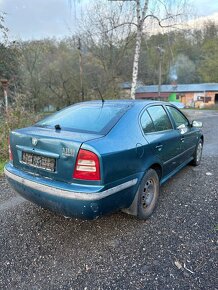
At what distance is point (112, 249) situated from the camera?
8.35 ft

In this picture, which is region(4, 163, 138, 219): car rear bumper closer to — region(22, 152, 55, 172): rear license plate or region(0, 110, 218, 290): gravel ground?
region(22, 152, 55, 172): rear license plate

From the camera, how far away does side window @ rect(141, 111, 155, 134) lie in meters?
3.03

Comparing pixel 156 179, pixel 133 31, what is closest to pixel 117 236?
pixel 156 179

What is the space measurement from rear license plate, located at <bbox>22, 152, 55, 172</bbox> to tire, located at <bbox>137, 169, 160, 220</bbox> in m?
1.11

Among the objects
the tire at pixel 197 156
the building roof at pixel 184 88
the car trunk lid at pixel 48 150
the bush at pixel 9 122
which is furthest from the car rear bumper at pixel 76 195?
the building roof at pixel 184 88

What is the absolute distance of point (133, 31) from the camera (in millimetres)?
18094

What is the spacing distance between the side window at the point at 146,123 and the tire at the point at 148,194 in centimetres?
54

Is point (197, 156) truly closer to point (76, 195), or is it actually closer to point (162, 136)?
point (162, 136)

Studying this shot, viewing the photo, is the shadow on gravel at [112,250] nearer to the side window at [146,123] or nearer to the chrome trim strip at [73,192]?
the chrome trim strip at [73,192]

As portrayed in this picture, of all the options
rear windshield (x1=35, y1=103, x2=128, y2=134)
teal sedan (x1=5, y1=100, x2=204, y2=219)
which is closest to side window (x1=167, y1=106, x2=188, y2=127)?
teal sedan (x1=5, y1=100, x2=204, y2=219)

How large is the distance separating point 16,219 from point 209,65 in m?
47.1

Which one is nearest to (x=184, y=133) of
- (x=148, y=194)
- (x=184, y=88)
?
(x=148, y=194)

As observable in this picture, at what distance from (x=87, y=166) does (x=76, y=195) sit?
0.31m

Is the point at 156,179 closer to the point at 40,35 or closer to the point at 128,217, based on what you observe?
the point at 128,217
